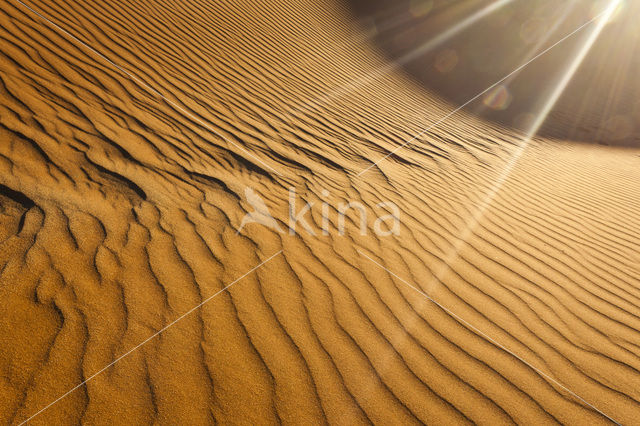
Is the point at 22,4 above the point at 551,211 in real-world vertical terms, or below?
below

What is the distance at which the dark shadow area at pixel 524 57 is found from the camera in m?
9.39

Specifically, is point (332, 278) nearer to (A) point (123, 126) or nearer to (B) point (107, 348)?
(B) point (107, 348)

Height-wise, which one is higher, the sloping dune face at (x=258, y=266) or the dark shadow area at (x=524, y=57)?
the dark shadow area at (x=524, y=57)

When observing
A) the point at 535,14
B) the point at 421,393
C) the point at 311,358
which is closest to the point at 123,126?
the point at 311,358

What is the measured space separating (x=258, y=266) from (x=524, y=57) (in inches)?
566

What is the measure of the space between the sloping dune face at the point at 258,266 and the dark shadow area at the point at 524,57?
18.1 feet

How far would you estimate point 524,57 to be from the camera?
41.9 feet

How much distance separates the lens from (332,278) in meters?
2.30

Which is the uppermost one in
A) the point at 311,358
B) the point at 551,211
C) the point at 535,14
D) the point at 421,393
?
the point at 535,14

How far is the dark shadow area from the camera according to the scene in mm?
9391

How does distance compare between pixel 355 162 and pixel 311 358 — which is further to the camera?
pixel 355 162

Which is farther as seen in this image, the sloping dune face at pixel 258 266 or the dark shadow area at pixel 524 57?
the dark shadow area at pixel 524 57

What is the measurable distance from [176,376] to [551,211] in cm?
420

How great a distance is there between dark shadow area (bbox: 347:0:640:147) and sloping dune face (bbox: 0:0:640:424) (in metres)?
5.53
